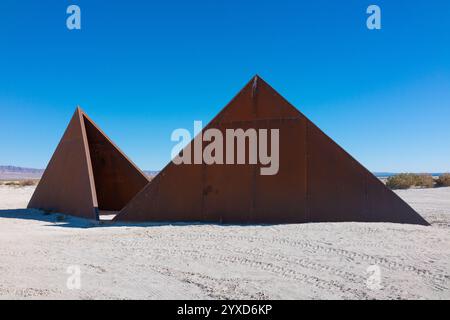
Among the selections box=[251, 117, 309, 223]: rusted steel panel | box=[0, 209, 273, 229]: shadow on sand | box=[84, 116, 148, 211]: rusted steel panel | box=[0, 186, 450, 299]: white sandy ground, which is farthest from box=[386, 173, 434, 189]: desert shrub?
box=[0, 209, 273, 229]: shadow on sand

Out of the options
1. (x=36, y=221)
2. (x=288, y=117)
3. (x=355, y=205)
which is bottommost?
(x=36, y=221)

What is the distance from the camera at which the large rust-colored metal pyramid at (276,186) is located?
27.8ft

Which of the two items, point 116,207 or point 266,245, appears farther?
point 116,207

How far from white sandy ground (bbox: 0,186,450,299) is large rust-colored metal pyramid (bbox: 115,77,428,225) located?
657 mm

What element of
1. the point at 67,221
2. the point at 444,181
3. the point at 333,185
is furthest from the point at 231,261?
the point at 444,181

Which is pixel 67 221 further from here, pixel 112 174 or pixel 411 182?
pixel 411 182

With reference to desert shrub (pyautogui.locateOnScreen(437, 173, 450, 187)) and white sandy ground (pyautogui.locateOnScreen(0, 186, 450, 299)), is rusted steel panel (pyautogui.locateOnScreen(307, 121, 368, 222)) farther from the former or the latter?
desert shrub (pyautogui.locateOnScreen(437, 173, 450, 187))

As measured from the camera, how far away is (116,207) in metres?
14.8

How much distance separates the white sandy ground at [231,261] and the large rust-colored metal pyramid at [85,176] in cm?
246

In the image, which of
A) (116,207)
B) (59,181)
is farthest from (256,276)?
(116,207)

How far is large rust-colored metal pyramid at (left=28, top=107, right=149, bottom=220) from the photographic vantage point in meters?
11.1

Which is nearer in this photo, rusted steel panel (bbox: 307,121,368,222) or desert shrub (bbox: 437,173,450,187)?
rusted steel panel (bbox: 307,121,368,222)

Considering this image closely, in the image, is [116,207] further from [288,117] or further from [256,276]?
[256,276]
